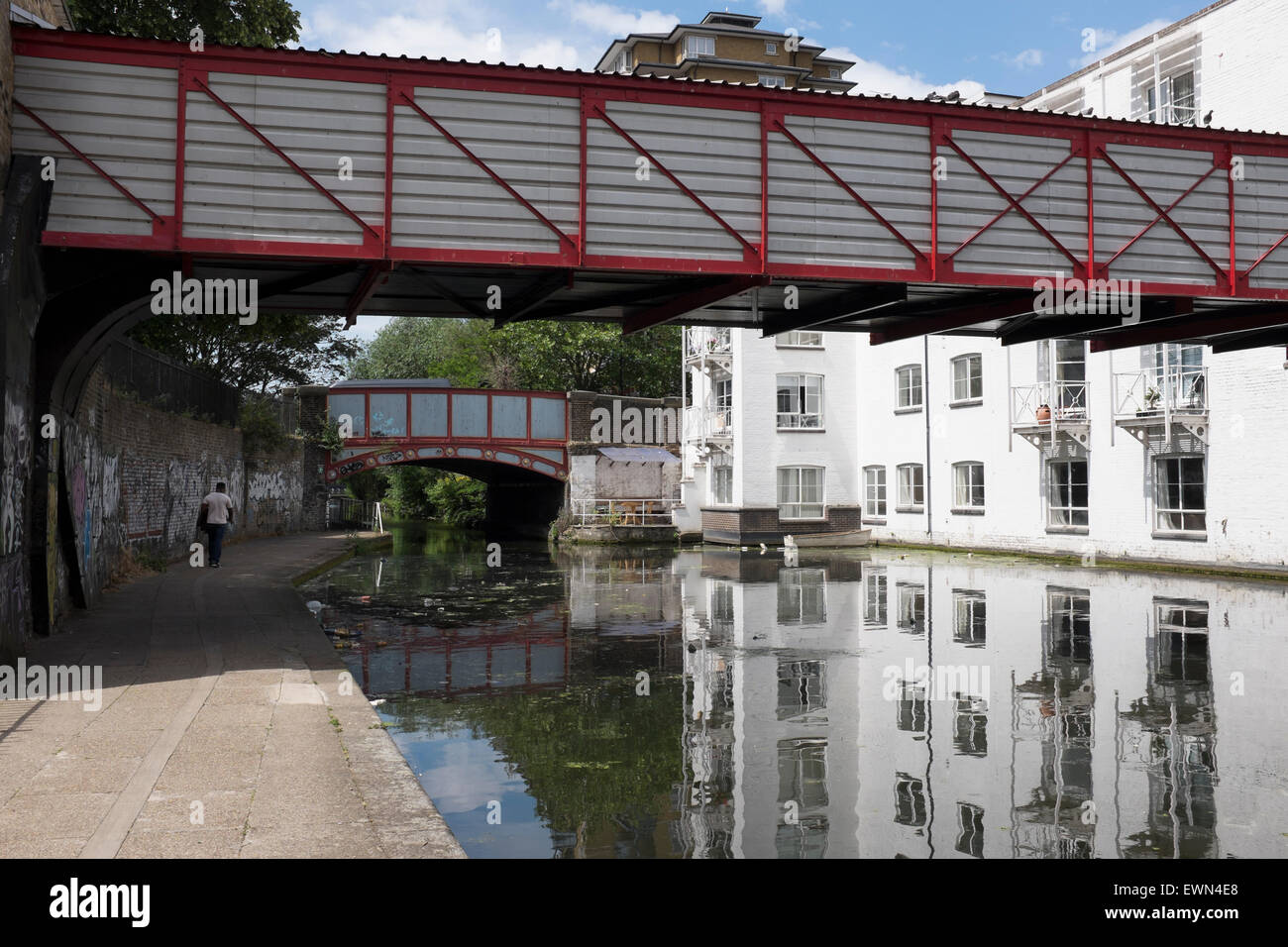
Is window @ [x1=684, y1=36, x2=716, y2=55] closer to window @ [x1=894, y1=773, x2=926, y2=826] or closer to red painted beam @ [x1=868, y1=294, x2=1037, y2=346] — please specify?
red painted beam @ [x1=868, y1=294, x2=1037, y2=346]

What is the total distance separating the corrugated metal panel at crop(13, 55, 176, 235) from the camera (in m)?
10.1

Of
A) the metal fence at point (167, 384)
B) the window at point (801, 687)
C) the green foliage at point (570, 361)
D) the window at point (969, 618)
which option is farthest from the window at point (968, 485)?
the green foliage at point (570, 361)

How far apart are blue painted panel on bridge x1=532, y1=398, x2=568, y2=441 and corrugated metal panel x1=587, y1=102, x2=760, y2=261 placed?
29013 mm

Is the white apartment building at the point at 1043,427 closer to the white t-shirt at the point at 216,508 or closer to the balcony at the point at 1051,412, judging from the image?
the balcony at the point at 1051,412

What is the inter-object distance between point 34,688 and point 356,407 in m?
31.1

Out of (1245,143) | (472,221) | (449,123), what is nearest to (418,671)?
(472,221)

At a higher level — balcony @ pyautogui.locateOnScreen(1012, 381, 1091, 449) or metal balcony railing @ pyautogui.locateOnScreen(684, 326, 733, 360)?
metal balcony railing @ pyautogui.locateOnScreen(684, 326, 733, 360)

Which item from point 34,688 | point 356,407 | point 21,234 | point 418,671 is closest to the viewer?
point 34,688

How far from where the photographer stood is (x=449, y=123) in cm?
1112

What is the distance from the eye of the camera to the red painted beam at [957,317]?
13625 mm

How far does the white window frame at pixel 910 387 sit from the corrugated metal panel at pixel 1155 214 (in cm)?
1856

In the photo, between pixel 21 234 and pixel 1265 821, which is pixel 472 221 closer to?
pixel 21 234

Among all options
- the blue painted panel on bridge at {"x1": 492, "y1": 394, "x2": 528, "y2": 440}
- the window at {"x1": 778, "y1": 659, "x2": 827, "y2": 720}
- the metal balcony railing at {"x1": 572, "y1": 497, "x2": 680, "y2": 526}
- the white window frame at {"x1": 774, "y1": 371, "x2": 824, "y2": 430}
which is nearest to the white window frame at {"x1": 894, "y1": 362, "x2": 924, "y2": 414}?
the white window frame at {"x1": 774, "y1": 371, "x2": 824, "y2": 430}

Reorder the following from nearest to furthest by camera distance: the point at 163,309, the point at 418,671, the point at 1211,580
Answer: the point at 418,671, the point at 163,309, the point at 1211,580
